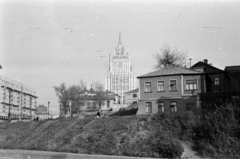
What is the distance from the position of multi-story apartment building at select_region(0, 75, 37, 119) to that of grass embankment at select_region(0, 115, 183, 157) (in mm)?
85442

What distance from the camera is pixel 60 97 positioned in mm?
81625

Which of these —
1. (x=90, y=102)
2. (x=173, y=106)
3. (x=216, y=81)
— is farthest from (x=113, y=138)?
(x=90, y=102)

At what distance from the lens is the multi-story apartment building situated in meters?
119

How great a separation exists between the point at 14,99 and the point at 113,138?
407 feet

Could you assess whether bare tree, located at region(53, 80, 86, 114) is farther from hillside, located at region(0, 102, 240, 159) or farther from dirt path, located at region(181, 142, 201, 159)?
dirt path, located at region(181, 142, 201, 159)

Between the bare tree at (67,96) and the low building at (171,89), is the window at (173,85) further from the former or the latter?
the bare tree at (67,96)

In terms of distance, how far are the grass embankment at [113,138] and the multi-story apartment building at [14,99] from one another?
85.4m

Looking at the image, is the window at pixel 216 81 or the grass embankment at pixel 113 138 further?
the window at pixel 216 81

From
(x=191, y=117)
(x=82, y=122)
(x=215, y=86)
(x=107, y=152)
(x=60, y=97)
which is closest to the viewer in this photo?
(x=107, y=152)

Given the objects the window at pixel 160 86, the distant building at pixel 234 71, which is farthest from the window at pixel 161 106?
the distant building at pixel 234 71

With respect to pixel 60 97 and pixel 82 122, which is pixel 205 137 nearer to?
pixel 82 122

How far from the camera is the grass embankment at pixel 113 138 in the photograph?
55.2 ft

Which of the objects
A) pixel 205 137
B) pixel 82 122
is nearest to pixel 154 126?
pixel 205 137

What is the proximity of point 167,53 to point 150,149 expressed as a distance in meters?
48.8
